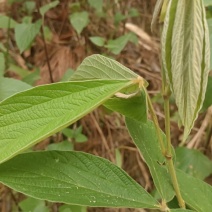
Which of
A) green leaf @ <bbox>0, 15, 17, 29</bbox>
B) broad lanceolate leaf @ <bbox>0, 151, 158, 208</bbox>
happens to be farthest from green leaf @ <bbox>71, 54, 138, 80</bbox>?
green leaf @ <bbox>0, 15, 17, 29</bbox>

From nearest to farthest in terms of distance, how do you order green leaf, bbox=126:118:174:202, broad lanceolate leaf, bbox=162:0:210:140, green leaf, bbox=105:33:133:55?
broad lanceolate leaf, bbox=162:0:210:140, green leaf, bbox=126:118:174:202, green leaf, bbox=105:33:133:55

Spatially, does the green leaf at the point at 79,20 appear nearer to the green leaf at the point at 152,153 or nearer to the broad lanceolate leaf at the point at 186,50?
the green leaf at the point at 152,153

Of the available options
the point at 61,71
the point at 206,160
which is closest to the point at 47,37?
the point at 61,71

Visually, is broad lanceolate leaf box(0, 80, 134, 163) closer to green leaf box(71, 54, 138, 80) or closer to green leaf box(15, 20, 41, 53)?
green leaf box(71, 54, 138, 80)

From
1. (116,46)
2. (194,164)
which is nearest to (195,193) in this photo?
(194,164)

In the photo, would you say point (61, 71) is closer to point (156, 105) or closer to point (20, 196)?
point (156, 105)

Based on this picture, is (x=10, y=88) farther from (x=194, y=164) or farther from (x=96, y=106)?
(x=194, y=164)
